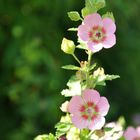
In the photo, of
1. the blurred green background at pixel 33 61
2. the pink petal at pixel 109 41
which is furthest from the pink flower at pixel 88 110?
the blurred green background at pixel 33 61

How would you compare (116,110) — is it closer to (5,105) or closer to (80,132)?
(5,105)

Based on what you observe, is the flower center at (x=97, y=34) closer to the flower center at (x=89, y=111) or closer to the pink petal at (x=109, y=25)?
the pink petal at (x=109, y=25)

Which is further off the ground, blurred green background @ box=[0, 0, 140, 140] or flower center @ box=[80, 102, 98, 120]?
blurred green background @ box=[0, 0, 140, 140]

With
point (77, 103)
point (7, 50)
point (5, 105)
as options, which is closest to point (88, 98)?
point (77, 103)

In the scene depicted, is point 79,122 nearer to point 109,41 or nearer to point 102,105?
point 102,105

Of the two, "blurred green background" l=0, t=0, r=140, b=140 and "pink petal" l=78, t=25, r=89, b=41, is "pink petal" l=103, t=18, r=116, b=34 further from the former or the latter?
"blurred green background" l=0, t=0, r=140, b=140

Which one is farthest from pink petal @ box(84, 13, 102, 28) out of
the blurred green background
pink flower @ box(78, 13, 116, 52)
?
the blurred green background
